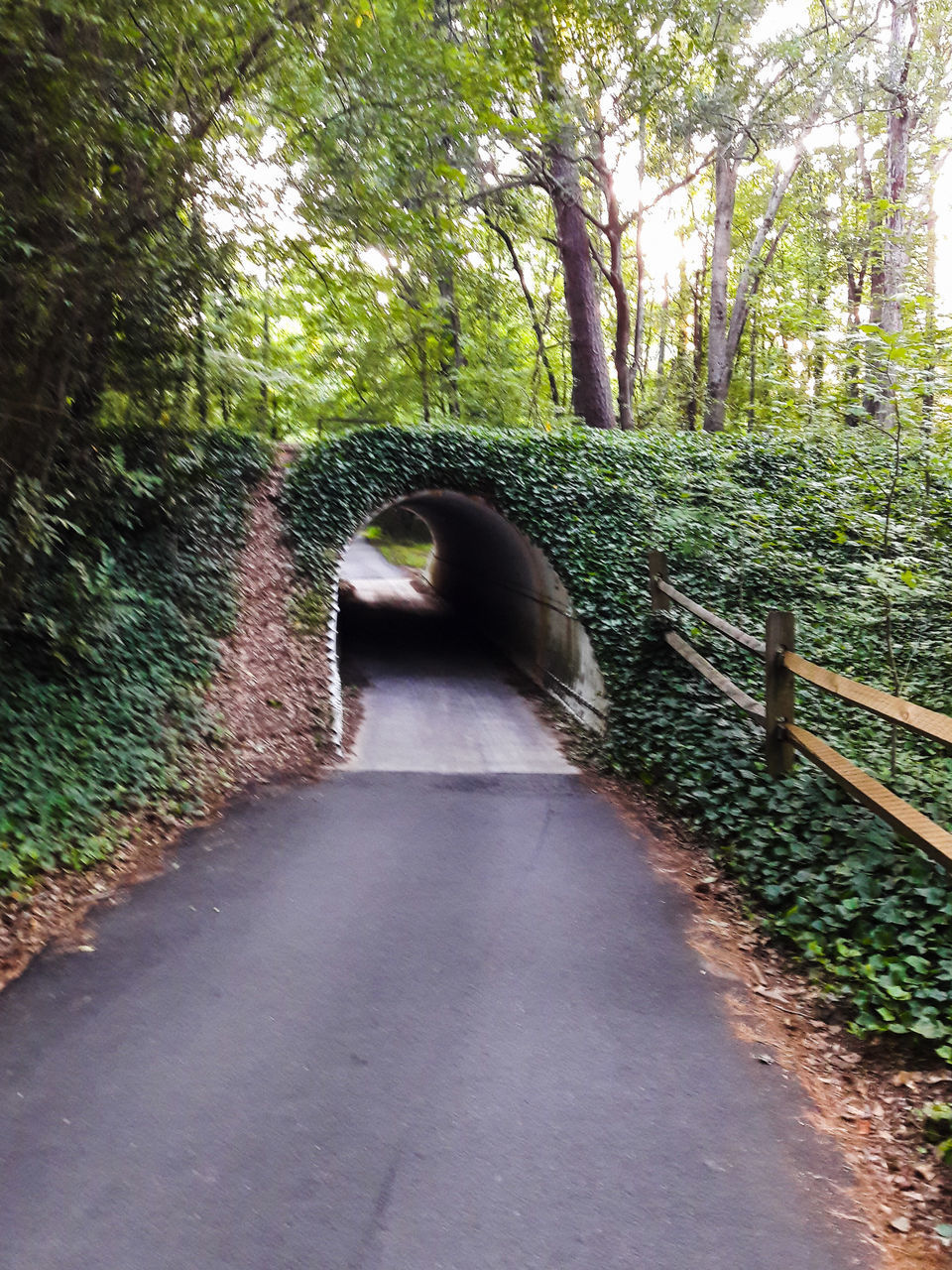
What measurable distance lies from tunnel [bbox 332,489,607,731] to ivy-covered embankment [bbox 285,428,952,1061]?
49 centimetres

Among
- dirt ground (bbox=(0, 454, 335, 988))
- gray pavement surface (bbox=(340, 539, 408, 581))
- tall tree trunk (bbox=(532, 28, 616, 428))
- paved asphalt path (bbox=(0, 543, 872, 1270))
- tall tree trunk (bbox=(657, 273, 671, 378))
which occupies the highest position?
tall tree trunk (bbox=(657, 273, 671, 378))

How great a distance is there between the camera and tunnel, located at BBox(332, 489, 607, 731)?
10844mm

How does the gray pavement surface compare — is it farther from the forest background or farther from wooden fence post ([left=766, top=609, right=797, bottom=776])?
wooden fence post ([left=766, top=609, right=797, bottom=776])

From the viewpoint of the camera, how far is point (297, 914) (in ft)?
18.3

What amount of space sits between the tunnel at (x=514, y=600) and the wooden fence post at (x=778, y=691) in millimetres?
3444

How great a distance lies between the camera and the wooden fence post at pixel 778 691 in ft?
20.4

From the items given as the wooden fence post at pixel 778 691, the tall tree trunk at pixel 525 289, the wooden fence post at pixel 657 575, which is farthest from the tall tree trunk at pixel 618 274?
the wooden fence post at pixel 778 691

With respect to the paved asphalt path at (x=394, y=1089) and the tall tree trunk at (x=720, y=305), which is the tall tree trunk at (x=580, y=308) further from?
the paved asphalt path at (x=394, y=1089)

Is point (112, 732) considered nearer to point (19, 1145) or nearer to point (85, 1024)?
point (85, 1024)

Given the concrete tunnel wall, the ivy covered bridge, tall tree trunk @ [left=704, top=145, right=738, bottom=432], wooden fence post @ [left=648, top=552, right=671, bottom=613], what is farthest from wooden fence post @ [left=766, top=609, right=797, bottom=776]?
tall tree trunk @ [left=704, top=145, right=738, bottom=432]

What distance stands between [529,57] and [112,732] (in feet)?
26.8

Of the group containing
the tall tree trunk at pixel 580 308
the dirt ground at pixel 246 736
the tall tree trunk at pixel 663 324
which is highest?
the tall tree trunk at pixel 663 324

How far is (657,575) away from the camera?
9.58 m

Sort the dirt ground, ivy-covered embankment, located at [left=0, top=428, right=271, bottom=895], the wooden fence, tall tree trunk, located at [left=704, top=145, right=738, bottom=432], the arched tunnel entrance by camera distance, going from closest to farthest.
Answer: the wooden fence < the dirt ground < ivy-covered embankment, located at [left=0, top=428, right=271, bottom=895] < the arched tunnel entrance < tall tree trunk, located at [left=704, top=145, right=738, bottom=432]
